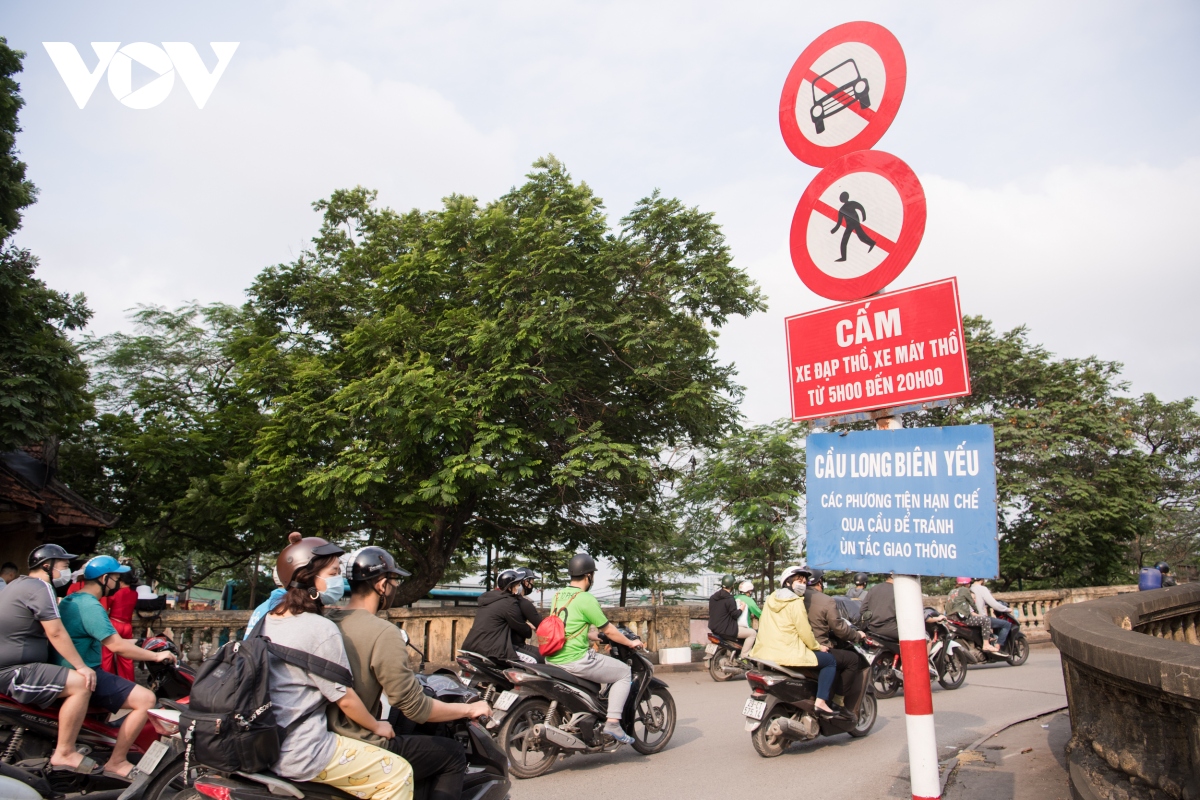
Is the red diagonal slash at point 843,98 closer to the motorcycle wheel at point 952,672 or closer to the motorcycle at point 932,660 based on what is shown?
the motorcycle at point 932,660

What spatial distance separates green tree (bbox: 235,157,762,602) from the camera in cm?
1499

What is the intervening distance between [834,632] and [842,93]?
Result: 527cm

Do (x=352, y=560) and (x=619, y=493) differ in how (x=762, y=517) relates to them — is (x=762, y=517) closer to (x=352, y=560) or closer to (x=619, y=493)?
(x=619, y=493)

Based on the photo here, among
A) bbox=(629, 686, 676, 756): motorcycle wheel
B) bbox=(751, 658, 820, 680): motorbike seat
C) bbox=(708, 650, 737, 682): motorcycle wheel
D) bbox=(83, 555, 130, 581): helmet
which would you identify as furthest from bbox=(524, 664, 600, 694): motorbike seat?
bbox=(708, 650, 737, 682): motorcycle wheel

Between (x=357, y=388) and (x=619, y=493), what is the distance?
5.84m

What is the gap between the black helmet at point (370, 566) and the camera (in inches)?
150

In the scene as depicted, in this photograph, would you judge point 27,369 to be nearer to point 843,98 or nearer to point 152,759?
point 152,759

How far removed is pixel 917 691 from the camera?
3.33 m

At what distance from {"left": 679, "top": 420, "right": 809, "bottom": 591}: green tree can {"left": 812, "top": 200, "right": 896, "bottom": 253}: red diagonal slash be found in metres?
17.4

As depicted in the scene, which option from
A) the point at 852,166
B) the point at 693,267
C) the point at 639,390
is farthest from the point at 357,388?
the point at 852,166

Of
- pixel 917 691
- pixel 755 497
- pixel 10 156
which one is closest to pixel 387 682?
pixel 917 691

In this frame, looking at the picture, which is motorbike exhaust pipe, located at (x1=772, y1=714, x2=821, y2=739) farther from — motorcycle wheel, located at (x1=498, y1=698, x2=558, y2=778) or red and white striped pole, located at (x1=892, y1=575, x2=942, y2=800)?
red and white striped pole, located at (x1=892, y1=575, x2=942, y2=800)

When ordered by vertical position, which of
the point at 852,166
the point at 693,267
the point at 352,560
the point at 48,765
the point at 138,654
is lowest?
the point at 48,765

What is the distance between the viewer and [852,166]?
3771mm
